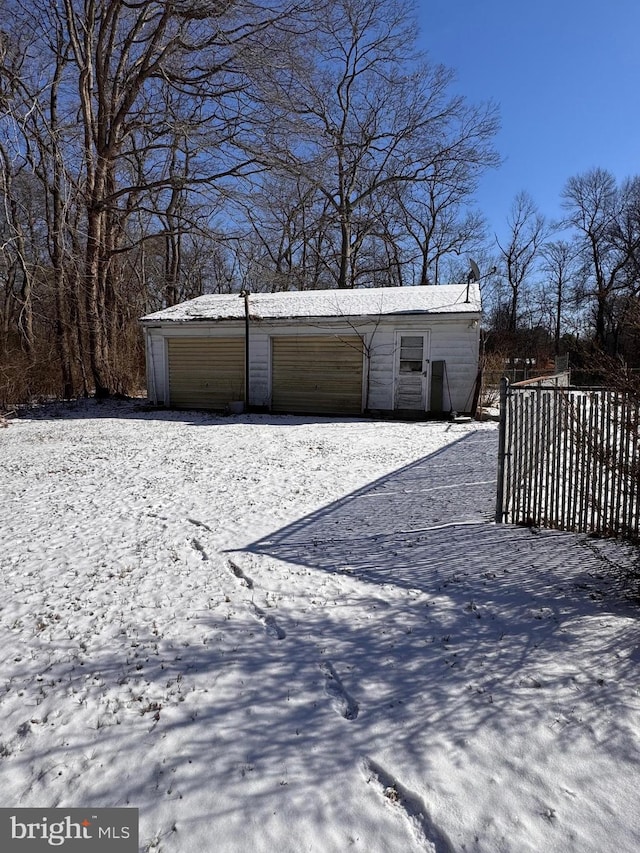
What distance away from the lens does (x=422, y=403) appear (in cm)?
1295

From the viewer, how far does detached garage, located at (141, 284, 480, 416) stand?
41.5 ft

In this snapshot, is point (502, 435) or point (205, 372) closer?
point (502, 435)

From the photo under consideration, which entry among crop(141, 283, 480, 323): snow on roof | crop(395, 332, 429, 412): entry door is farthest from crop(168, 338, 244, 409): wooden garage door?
crop(395, 332, 429, 412): entry door

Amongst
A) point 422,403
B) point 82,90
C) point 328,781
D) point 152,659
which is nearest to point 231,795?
point 328,781

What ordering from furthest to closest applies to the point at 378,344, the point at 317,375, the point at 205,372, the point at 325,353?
1. the point at 205,372
2. the point at 317,375
3. the point at 325,353
4. the point at 378,344

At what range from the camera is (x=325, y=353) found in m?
13.5

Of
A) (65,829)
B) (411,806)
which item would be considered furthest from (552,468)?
(65,829)

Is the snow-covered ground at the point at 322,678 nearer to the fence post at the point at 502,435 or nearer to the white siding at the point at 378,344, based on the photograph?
the fence post at the point at 502,435

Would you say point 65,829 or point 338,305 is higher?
point 338,305

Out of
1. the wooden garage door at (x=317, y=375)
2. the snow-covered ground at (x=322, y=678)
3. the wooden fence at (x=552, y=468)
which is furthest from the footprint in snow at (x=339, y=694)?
the wooden garage door at (x=317, y=375)

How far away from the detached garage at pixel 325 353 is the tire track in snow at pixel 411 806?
11364 millimetres

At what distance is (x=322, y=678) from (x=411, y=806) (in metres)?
0.79

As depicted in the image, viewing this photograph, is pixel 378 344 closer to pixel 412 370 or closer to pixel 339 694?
pixel 412 370

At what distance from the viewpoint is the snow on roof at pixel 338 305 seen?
508 inches
